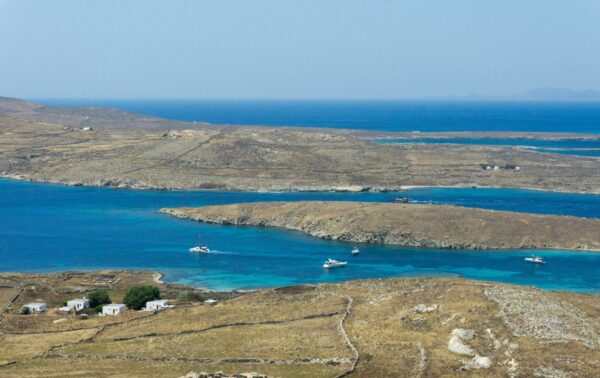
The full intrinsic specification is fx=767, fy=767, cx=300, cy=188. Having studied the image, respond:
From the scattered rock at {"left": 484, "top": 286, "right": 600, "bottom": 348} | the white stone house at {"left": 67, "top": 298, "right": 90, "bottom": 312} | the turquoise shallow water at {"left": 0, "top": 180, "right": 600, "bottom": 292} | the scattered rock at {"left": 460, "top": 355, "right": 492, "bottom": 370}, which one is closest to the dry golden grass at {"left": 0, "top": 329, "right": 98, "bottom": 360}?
the white stone house at {"left": 67, "top": 298, "right": 90, "bottom": 312}

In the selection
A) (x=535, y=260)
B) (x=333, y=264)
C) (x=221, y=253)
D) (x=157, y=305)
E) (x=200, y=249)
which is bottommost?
(x=221, y=253)

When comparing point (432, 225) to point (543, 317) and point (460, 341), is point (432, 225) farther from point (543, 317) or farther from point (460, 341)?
point (460, 341)

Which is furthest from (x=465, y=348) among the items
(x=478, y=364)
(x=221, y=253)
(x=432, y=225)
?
(x=432, y=225)

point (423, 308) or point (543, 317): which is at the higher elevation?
point (543, 317)

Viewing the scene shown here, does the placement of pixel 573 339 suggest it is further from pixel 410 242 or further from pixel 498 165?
pixel 498 165

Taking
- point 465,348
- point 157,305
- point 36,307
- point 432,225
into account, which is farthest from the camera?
point 432,225

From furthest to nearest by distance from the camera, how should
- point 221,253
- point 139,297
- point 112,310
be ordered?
point 221,253 < point 139,297 < point 112,310

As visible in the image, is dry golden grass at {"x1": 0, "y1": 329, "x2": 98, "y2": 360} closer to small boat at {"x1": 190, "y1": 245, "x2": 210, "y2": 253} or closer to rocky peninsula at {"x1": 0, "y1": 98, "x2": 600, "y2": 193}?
small boat at {"x1": 190, "y1": 245, "x2": 210, "y2": 253}

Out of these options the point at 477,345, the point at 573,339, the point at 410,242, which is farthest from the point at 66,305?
the point at 410,242
